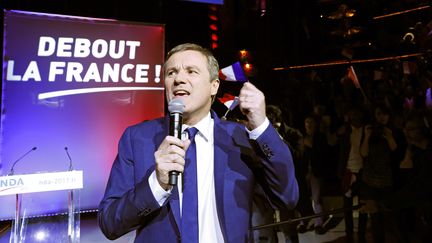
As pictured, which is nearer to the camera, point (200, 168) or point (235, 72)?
point (200, 168)

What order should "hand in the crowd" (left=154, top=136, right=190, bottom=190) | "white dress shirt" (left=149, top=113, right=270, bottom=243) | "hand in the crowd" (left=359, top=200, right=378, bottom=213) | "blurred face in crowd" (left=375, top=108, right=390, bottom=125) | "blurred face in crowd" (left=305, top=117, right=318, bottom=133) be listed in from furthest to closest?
1. "blurred face in crowd" (left=305, top=117, right=318, bottom=133)
2. "blurred face in crowd" (left=375, top=108, right=390, bottom=125)
3. "hand in the crowd" (left=359, top=200, right=378, bottom=213)
4. "white dress shirt" (left=149, top=113, right=270, bottom=243)
5. "hand in the crowd" (left=154, top=136, right=190, bottom=190)

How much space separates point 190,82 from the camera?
61.9 inches

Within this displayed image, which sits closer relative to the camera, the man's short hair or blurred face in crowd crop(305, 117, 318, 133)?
the man's short hair

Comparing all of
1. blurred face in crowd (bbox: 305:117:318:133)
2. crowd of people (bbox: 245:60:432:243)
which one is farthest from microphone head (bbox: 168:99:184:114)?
blurred face in crowd (bbox: 305:117:318:133)

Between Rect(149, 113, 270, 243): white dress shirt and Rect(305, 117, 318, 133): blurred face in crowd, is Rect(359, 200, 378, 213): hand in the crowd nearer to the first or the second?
Rect(305, 117, 318, 133): blurred face in crowd

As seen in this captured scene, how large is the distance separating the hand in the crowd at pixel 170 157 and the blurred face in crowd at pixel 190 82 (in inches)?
13.3

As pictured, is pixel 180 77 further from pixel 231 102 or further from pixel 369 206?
pixel 369 206

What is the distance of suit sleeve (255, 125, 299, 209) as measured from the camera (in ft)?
4.58

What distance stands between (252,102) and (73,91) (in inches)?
196

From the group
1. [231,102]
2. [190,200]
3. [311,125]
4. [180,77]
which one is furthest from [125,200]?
[311,125]

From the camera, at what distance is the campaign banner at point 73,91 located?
17.6ft

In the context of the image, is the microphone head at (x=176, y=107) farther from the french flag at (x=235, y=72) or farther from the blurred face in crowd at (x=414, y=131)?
the blurred face in crowd at (x=414, y=131)

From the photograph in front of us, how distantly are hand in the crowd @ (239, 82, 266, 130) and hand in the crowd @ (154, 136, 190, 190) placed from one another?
27 centimetres

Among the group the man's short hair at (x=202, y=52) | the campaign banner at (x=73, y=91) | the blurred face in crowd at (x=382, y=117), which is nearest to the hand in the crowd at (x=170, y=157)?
the man's short hair at (x=202, y=52)
